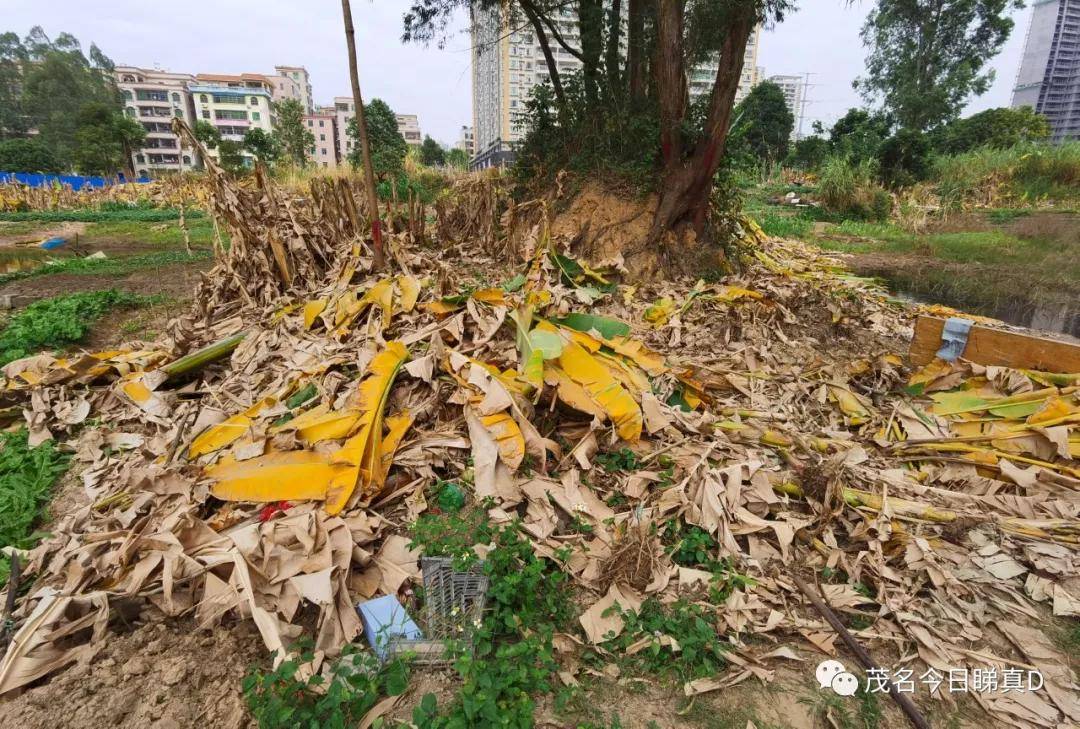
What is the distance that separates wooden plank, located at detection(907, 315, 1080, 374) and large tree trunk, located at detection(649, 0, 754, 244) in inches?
133

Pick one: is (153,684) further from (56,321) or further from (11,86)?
(11,86)

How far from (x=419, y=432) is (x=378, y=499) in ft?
1.56

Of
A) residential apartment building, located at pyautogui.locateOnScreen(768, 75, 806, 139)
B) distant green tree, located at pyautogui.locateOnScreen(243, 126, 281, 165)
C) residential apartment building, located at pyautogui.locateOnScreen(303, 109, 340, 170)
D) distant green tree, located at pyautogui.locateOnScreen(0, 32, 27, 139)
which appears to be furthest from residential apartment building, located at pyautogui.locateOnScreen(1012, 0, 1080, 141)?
distant green tree, located at pyautogui.locateOnScreen(0, 32, 27, 139)

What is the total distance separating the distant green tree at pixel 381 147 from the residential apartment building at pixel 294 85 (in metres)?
61.1

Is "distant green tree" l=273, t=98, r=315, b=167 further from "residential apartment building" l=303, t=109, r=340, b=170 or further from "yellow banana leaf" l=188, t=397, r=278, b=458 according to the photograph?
"residential apartment building" l=303, t=109, r=340, b=170

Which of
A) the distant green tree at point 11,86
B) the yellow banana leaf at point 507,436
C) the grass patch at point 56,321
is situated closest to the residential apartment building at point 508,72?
the yellow banana leaf at point 507,436

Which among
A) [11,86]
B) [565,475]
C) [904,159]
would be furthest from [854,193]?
[11,86]

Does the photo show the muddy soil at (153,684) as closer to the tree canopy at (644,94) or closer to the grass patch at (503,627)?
the grass patch at (503,627)

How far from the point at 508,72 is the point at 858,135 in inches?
1756

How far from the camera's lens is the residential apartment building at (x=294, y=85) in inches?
3287

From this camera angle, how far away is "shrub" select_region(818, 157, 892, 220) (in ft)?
50.1

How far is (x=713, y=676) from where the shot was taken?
5.86 feet

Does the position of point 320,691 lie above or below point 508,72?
below

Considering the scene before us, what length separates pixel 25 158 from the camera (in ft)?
114
